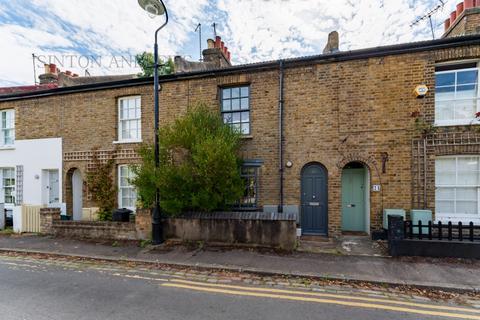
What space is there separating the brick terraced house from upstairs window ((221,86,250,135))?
0.13 ft

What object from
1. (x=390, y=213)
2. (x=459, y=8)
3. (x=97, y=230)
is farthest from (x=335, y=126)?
(x=97, y=230)

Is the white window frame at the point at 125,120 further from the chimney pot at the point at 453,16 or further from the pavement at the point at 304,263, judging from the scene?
the chimney pot at the point at 453,16

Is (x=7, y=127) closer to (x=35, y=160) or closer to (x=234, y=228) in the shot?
(x=35, y=160)

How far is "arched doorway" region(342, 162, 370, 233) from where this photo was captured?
8688mm

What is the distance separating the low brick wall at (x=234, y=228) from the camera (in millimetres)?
6789

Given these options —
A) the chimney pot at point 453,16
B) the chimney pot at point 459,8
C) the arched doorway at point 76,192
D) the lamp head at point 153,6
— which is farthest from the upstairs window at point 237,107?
the chimney pot at point 453,16

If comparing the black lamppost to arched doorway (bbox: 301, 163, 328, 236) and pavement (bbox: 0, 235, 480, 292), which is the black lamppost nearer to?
pavement (bbox: 0, 235, 480, 292)

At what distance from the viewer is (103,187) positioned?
1035cm

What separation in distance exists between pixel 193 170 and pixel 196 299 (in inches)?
146

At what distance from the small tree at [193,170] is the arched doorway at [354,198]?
4273 millimetres

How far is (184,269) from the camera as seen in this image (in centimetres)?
559

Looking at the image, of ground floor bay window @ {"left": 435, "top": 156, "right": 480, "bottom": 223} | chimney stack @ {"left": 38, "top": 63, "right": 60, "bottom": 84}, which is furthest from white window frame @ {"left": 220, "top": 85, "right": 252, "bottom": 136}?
chimney stack @ {"left": 38, "top": 63, "right": 60, "bottom": 84}

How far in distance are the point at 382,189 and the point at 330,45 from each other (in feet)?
19.9

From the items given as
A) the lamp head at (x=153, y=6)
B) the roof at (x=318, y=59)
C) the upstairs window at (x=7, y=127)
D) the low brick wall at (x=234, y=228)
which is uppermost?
the lamp head at (x=153, y=6)
